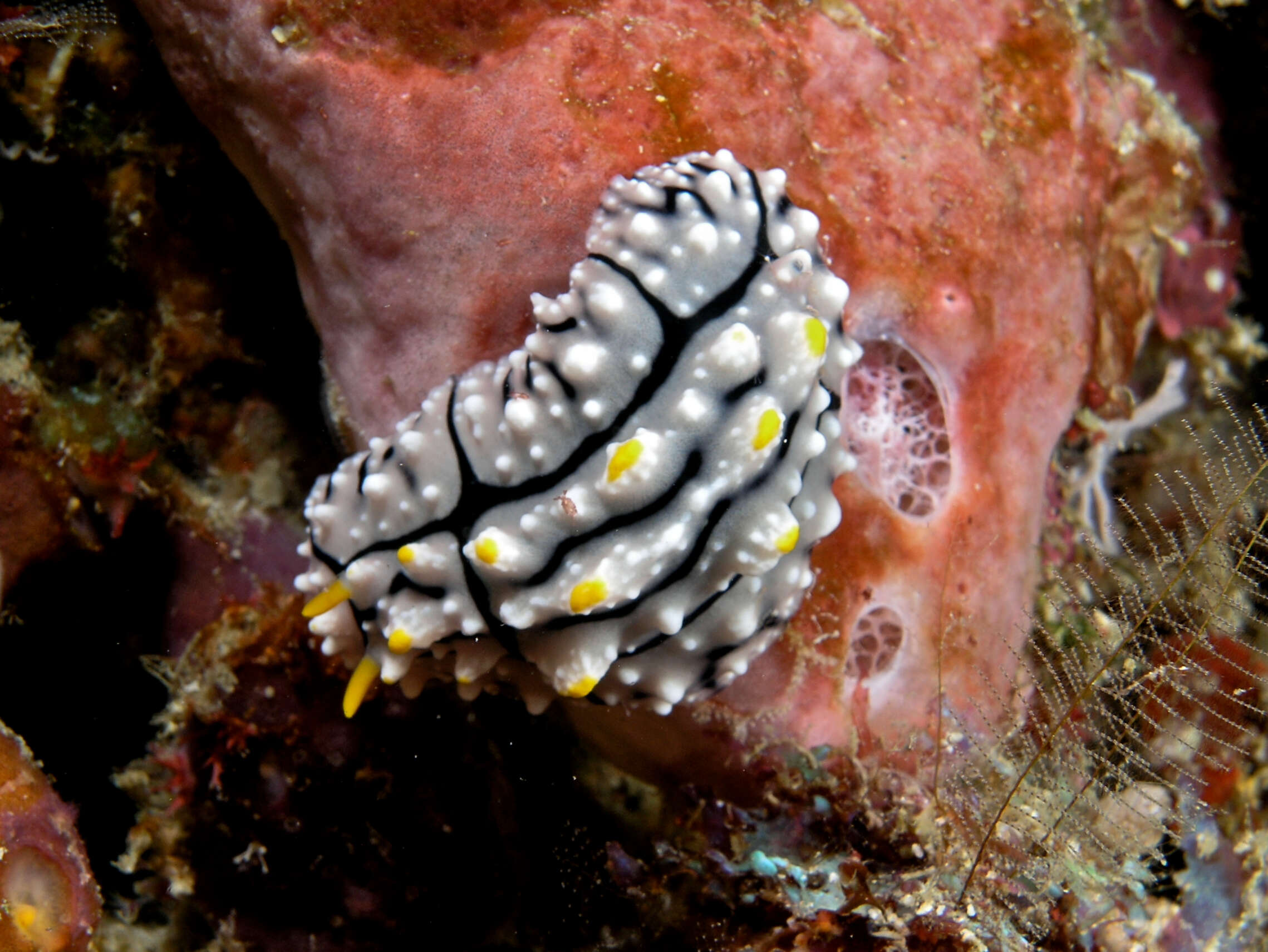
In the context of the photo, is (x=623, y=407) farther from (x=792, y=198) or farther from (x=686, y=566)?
(x=792, y=198)

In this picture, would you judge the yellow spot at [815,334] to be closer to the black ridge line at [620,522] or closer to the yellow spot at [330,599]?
the black ridge line at [620,522]

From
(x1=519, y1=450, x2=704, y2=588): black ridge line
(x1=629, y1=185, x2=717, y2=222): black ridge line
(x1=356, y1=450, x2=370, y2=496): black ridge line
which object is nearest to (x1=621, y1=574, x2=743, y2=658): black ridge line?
(x1=519, y1=450, x2=704, y2=588): black ridge line

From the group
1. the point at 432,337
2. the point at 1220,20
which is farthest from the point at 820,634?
the point at 1220,20

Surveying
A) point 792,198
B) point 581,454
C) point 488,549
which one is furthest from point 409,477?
point 792,198

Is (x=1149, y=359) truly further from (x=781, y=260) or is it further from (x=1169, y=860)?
(x=781, y=260)

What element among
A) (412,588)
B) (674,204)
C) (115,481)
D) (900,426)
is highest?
(674,204)

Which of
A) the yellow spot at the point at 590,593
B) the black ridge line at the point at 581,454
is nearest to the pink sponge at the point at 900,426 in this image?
the black ridge line at the point at 581,454

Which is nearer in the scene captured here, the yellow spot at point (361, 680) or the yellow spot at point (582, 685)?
the yellow spot at point (582, 685)

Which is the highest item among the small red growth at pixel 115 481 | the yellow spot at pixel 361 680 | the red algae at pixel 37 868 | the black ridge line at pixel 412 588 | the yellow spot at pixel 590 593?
the yellow spot at pixel 590 593
